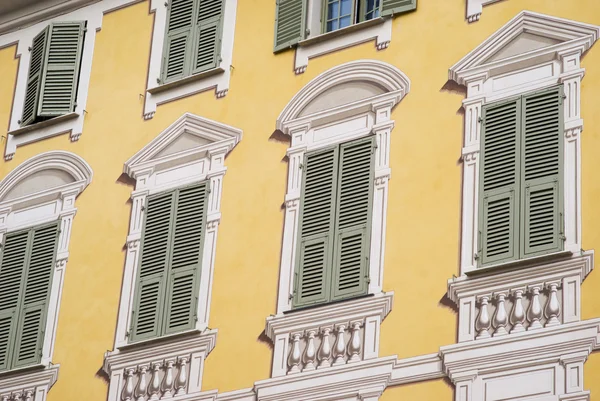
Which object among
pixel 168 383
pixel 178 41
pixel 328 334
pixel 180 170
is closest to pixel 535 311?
pixel 328 334

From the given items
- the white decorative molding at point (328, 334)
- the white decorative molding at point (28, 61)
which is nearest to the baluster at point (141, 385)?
the white decorative molding at point (328, 334)

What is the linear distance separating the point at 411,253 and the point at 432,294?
57 cm

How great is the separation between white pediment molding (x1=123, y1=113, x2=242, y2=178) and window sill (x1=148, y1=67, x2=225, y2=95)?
1.66 ft

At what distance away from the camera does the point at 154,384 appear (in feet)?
54.9

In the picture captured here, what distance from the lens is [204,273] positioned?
17062 millimetres

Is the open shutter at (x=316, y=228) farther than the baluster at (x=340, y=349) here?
Yes

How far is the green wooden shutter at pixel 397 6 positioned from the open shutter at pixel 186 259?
9.75 feet

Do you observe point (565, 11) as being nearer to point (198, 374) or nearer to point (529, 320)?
point (529, 320)

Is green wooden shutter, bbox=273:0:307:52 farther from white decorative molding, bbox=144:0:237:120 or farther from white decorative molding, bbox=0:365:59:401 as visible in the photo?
white decorative molding, bbox=0:365:59:401

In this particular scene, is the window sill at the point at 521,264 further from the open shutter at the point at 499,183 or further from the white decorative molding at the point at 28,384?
the white decorative molding at the point at 28,384

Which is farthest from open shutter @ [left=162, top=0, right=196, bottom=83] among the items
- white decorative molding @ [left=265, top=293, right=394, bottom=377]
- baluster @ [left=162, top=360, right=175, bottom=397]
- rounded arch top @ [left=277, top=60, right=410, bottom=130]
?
white decorative molding @ [left=265, top=293, right=394, bottom=377]

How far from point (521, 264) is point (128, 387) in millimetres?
4920

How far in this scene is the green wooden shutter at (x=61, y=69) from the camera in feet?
64.3

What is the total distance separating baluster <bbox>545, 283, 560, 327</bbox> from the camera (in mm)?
14430
